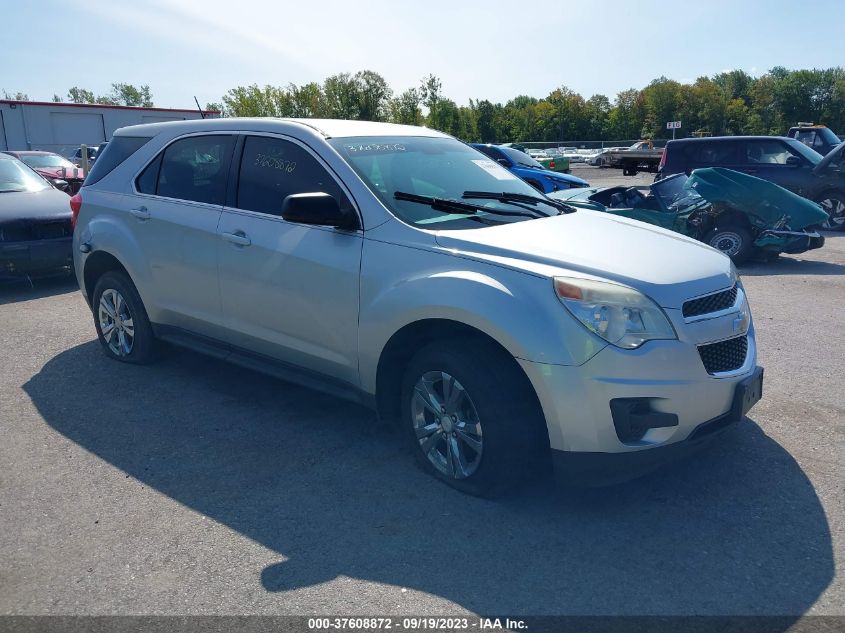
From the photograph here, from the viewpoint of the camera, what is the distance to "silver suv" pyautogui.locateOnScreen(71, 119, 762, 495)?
3.30 meters

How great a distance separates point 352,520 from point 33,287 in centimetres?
746

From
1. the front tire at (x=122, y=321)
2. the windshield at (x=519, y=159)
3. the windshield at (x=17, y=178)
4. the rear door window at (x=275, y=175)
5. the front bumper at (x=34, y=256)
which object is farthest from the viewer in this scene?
the windshield at (x=519, y=159)

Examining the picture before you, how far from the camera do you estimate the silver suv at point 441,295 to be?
330 cm

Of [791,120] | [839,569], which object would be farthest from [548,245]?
[791,120]

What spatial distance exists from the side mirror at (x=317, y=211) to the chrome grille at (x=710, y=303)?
70.0 inches

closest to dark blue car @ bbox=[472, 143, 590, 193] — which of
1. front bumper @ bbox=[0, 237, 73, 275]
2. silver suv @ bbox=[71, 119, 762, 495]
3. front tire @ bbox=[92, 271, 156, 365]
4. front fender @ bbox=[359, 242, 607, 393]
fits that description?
front bumper @ bbox=[0, 237, 73, 275]

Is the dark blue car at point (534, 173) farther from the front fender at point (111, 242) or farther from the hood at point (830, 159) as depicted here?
the front fender at point (111, 242)

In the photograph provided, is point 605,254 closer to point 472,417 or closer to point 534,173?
point 472,417

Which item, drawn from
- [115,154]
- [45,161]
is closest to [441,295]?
[115,154]

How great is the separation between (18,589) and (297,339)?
74.6 inches

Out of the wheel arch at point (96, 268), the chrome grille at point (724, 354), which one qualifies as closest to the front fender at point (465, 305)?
the chrome grille at point (724, 354)

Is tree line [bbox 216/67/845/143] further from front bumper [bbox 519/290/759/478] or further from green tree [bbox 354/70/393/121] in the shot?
front bumper [bbox 519/290/759/478]

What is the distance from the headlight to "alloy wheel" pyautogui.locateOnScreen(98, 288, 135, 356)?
147 inches

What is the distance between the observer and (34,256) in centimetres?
866
